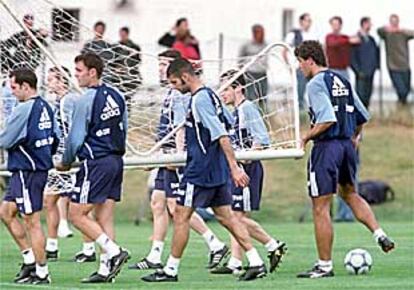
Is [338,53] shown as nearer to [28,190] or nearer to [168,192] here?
[168,192]

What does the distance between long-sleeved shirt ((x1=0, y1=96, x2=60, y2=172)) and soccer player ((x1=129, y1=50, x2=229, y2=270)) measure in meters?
2.04

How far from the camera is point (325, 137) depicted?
17797 millimetres

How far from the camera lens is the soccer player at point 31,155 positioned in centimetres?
1720

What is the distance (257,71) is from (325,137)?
9.75 meters

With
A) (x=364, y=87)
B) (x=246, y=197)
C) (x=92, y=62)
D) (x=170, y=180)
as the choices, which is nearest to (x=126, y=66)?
(x=170, y=180)

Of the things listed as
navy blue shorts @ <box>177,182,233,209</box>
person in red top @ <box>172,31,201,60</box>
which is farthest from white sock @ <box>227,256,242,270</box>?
person in red top @ <box>172,31,201,60</box>

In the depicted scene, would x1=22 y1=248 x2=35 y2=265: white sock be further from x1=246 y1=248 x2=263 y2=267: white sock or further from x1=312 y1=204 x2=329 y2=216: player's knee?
x1=312 y1=204 x2=329 y2=216: player's knee

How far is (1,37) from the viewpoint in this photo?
64.7 ft

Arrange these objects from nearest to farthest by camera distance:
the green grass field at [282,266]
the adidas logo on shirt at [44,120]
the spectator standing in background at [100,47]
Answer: the green grass field at [282,266] → the adidas logo on shirt at [44,120] → the spectator standing in background at [100,47]

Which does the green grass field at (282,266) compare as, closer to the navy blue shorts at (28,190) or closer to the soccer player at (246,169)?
the soccer player at (246,169)

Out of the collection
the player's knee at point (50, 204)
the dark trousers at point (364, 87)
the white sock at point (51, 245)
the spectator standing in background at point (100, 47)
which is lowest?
the white sock at point (51, 245)

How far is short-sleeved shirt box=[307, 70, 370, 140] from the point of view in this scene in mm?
17609

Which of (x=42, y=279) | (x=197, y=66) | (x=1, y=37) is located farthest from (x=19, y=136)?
(x=197, y=66)

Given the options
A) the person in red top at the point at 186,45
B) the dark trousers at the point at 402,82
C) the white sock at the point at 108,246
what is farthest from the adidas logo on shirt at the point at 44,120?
the dark trousers at the point at 402,82
